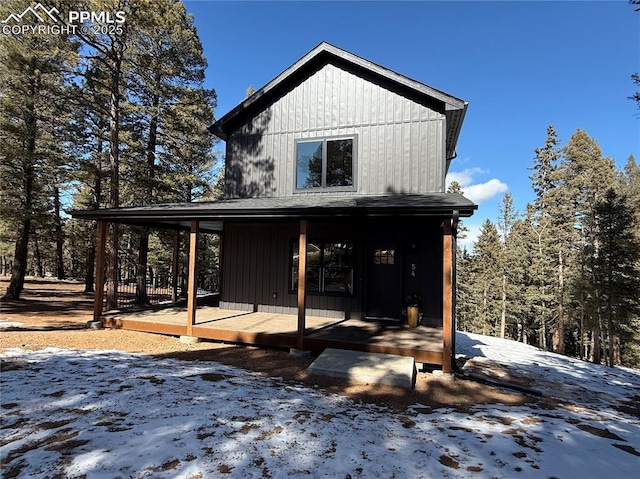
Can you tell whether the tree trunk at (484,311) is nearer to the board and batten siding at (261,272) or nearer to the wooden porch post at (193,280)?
the board and batten siding at (261,272)

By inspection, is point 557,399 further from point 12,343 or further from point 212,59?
point 212,59

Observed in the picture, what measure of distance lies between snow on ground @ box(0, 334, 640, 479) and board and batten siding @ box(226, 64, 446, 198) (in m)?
5.70

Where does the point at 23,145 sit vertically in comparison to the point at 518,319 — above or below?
above

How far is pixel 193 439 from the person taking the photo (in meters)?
3.12

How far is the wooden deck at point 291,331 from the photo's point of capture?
655cm

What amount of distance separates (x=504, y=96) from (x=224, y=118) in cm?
1636

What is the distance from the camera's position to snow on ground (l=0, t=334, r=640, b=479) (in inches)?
109

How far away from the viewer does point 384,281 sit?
29.5ft

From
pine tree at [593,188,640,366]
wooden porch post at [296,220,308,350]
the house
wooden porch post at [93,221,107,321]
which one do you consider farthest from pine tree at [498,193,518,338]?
wooden porch post at [93,221,107,321]

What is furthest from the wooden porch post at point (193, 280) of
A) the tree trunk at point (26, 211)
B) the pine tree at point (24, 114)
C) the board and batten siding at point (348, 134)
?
the tree trunk at point (26, 211)

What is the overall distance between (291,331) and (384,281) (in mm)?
3018

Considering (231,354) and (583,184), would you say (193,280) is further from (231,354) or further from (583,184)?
(583,184)

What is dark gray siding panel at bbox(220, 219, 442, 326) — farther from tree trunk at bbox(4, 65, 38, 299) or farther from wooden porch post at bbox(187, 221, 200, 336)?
tree trunk at bbox(4, 65, 38, 299)

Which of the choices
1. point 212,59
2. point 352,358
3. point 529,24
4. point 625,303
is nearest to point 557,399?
point 352,358
